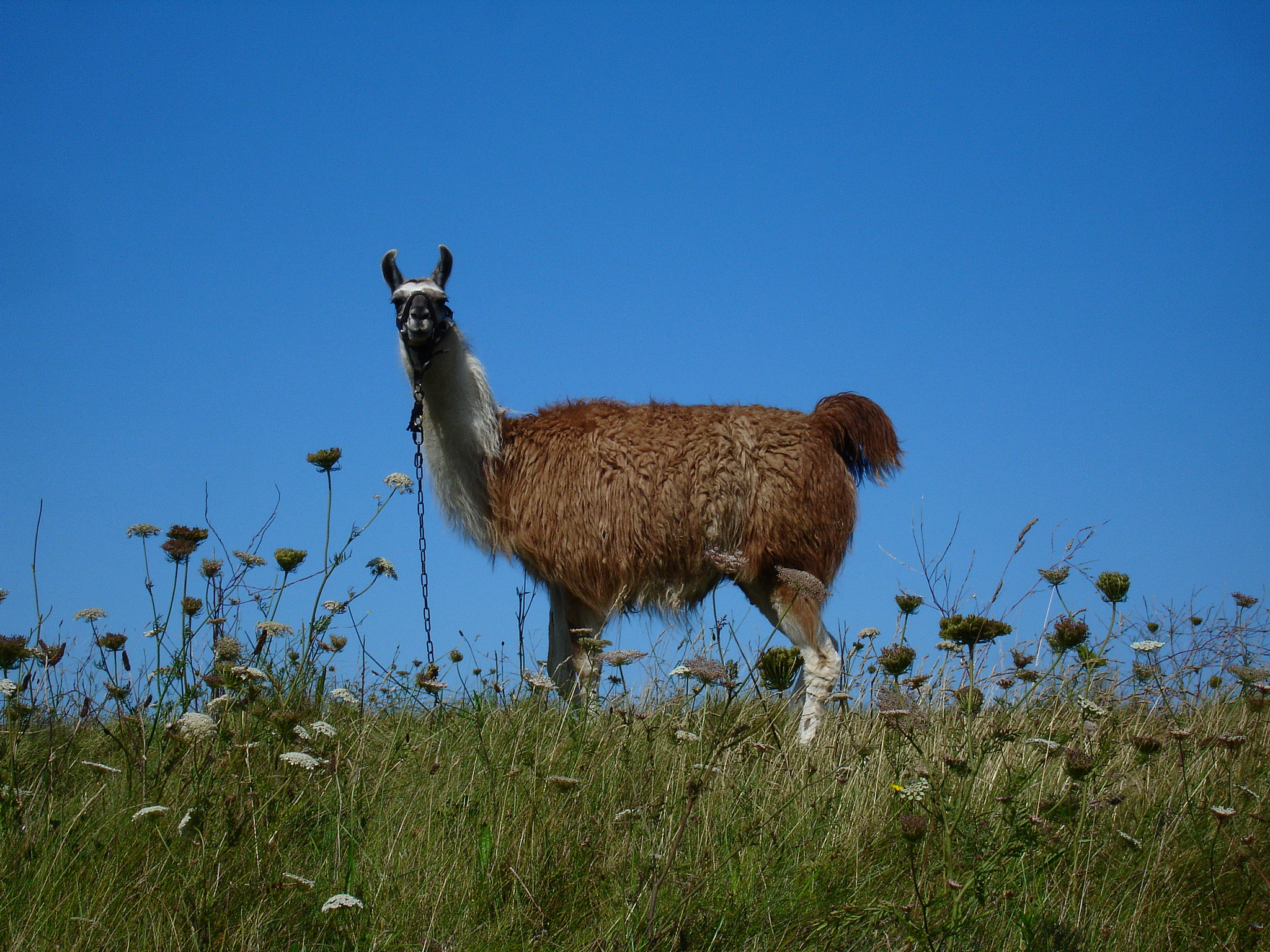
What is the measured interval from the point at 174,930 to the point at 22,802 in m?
0.75

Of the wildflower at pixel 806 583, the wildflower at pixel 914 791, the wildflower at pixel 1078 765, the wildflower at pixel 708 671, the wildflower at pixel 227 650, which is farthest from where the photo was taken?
the wildflower at pixel 227 650

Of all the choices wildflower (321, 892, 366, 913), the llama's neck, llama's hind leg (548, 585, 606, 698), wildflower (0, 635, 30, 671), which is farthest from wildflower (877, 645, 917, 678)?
the llama's neck

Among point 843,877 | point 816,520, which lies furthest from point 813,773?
point 816,520

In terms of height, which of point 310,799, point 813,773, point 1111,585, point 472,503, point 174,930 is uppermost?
point 472,503

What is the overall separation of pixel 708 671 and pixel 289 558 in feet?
5.91

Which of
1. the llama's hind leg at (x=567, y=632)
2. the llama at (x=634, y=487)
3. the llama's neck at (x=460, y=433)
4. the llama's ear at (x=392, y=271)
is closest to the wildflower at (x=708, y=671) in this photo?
the llama at (x=634, y=487)

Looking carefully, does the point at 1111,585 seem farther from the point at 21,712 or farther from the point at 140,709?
the point at 21,712

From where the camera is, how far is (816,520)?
18.8 feet

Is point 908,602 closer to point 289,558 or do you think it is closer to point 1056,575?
point 1056,575

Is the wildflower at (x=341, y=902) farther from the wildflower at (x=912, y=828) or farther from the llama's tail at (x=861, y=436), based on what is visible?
the llama's tail at (x=861, y=436)

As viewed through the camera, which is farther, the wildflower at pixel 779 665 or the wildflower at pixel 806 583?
the wildflower at pixel 806 583

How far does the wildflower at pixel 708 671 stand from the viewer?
2297 mm

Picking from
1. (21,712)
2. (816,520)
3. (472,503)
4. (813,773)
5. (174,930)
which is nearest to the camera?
(174,930)

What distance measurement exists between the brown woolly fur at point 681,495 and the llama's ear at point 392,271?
141cm
